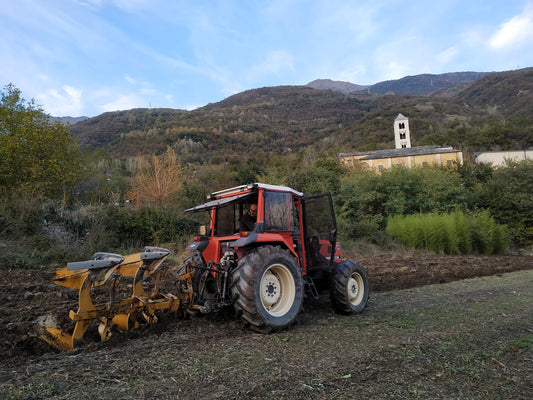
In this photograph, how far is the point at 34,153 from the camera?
13.4 m

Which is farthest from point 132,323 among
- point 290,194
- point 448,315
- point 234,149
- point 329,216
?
point 234,149

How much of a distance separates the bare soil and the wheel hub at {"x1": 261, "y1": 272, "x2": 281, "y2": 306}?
0.46 metres

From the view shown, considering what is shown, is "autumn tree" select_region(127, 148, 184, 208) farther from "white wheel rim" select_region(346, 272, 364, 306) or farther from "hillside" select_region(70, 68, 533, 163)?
"hillside" select_region(70, 68, 533, 163)

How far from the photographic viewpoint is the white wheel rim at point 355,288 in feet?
19.4

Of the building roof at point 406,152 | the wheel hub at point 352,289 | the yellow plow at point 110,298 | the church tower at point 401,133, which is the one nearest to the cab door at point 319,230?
the wheel hub at point 352,289

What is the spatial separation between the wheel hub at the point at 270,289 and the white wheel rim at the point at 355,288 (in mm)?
1504

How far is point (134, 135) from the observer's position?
6531 centimetres

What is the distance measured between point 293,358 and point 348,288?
2.45m

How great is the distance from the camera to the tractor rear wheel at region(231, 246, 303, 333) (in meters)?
4.40

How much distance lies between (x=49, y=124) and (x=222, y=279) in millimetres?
12940

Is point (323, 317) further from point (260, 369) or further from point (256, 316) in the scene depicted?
point (260, 369)

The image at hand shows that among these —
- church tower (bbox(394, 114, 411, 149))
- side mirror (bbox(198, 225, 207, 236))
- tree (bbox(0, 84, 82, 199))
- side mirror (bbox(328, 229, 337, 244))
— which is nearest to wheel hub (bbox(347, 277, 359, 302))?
side mirror (bbox(328, 229, 337, 244))

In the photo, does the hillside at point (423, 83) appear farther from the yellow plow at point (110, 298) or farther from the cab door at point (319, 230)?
the yellow plow at point (110, 298)

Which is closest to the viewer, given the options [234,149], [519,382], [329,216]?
[519,382]
